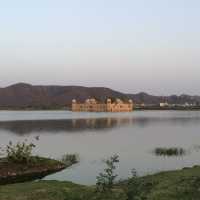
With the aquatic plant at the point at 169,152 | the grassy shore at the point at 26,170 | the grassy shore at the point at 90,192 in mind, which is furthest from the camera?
the aquatic plant at the point at 169,152

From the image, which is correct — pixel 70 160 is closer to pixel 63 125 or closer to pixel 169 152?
pixel 169 152

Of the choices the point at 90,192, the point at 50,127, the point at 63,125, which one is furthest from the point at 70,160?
the point at 63,125

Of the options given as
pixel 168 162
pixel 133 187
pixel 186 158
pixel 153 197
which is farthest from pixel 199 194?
pixel 186 158

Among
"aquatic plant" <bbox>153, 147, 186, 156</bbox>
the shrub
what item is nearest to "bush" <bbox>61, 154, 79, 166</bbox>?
"aquatic plant" <bbox>153, 147, 186, 156</bbox>

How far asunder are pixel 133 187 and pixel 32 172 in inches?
634

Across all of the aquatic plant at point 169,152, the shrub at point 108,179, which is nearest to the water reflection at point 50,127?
the aquatic plant at point 169,152

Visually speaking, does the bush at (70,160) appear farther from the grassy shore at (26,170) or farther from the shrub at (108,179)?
the shrub at (108,179)

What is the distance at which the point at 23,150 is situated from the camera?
26547mm

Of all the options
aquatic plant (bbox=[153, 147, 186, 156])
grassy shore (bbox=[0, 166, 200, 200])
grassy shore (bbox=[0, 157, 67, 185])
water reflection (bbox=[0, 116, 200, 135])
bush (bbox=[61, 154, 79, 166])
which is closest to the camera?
grassy shore (bbox=[0, 166, 200, 200])

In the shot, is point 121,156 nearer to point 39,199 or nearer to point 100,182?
point 39,199

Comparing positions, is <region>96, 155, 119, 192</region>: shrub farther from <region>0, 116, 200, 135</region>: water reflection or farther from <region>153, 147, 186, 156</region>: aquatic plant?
<region>0, 116, 200, 135</region>: water reflection

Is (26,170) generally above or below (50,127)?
above

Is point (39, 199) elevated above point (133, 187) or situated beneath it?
situated beneath

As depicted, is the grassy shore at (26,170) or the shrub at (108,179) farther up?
→ the shrub at (108,179)
